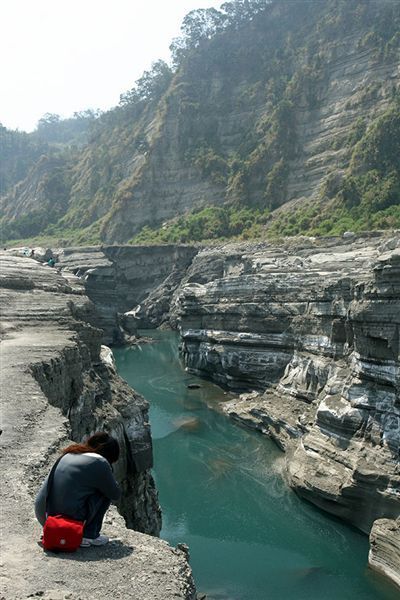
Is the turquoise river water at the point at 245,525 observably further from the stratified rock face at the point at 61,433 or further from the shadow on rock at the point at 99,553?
the shadow on rock at the point at 99,553

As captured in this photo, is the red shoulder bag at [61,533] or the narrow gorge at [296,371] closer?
the red shoulder bag at [61,533]

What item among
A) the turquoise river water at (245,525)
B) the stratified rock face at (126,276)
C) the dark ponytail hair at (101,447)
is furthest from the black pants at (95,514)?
the stratified rock face at (126,276)

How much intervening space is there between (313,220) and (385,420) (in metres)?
44.8

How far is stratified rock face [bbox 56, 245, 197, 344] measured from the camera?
5697 cm

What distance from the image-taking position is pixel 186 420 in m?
29.7

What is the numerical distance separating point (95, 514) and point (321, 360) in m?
20.4

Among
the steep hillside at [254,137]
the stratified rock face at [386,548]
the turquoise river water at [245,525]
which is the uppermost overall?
the steep hillside at [254,137]

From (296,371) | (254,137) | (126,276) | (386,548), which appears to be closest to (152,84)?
(254,137)

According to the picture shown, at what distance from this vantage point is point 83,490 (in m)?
5.56

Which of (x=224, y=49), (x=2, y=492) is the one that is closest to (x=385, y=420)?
(x=2, y=492)

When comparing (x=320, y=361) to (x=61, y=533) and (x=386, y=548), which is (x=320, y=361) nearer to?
(x=386, y=548)

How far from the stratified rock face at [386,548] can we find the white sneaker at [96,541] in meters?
11.8

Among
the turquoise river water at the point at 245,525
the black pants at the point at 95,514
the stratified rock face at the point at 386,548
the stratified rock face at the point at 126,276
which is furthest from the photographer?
the stratified rock face at the point at 126,276

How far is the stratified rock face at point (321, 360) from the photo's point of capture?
17.4 m
